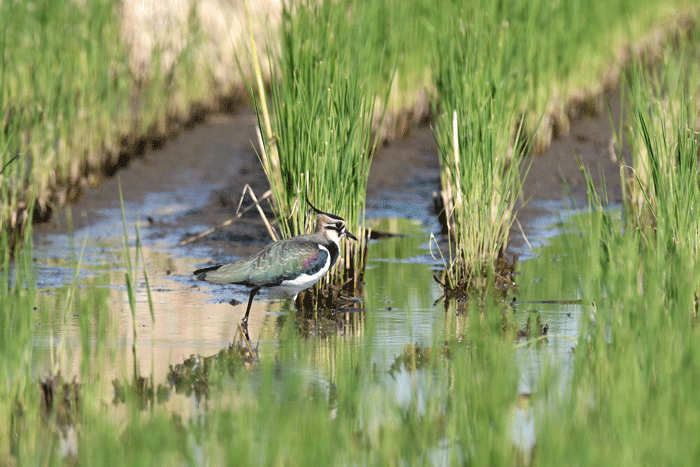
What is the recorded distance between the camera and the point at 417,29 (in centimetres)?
931

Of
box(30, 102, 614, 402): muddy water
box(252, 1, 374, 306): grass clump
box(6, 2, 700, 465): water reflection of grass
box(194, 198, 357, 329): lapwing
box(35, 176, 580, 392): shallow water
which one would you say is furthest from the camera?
box(252, 1, 374, 306): grass clump

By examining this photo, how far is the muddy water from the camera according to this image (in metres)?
4.87

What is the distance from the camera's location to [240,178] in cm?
922

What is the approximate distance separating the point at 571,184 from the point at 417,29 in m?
2.14

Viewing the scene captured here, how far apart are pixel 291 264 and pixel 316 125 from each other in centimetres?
81

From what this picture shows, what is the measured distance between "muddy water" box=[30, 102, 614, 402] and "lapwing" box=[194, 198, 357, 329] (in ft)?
0.92

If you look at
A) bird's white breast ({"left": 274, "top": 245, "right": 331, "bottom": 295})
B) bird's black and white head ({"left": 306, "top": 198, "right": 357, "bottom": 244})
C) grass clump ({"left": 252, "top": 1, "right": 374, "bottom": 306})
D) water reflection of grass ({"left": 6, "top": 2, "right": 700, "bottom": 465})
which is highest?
grass clump ({"left": 252, "top": 1, "right": 374, "bottom": 306})

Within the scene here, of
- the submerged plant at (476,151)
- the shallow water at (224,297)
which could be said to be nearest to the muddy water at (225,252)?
the shallow water at (224,297)

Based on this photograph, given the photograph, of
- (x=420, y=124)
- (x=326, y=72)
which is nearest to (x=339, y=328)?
(x=326, y=72)

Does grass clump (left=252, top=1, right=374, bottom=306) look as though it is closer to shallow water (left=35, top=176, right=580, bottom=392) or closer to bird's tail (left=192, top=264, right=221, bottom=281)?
bird's tail (left=192, top=264, right=221, bottom=281)

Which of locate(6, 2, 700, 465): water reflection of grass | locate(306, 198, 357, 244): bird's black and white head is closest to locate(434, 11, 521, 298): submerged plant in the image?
locate(306, 198, 357, 244): bird's black and white head

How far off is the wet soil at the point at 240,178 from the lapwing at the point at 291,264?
205 centimetres

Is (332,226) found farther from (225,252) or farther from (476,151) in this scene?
(225,252)

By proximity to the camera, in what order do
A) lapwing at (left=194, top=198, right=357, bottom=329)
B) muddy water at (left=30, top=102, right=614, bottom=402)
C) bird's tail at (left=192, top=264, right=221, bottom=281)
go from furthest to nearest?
bird's tail at (left=192, top=264, right=221, bottom=281) < lapwing at (left=194, top=198, right=357, bottom=329) < muddy water at (left=30, top=102, right=614, bottom=402)
